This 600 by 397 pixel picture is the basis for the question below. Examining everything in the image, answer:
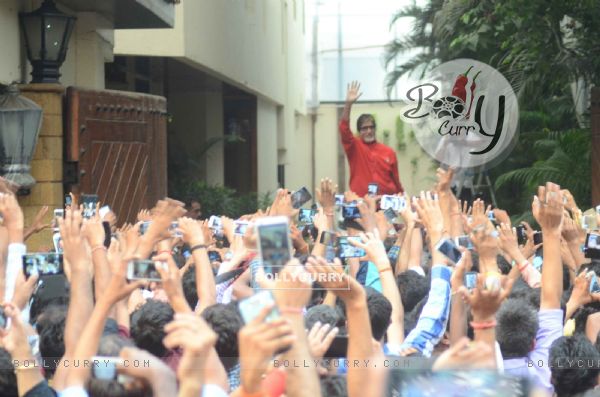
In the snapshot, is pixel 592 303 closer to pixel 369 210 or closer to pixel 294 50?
pixel 369 210

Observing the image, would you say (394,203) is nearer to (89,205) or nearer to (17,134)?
(89,205)

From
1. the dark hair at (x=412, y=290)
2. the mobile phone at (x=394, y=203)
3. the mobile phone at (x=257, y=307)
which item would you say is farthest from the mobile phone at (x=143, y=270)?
the mobile phone at (x=394, y=203)

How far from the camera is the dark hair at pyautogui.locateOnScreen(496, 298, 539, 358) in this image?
4949mm

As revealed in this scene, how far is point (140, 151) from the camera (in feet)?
37.9

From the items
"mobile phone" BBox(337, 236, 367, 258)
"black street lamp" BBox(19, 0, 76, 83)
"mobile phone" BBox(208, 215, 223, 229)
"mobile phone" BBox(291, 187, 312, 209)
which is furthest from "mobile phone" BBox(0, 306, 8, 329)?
"black street lamp" BBox(19, 0, 76, 83)

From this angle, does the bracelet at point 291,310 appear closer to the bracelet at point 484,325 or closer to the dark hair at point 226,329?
the bracelet at point 484,325

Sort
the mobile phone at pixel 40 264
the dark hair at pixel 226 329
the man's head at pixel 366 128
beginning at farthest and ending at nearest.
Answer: the man's head at pixel 366 128 < the mobile phone at pixel 40 264 < the dark hair at pixel 226 329

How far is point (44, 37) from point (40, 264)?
5539 mm

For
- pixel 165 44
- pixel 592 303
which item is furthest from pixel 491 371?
pixel 165 44

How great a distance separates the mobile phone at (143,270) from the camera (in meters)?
4.11

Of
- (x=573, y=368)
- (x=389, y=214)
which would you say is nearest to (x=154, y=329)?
(x=573, y=368)

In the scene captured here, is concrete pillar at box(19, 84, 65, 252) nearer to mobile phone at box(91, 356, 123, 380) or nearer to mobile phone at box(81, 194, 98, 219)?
mobile phone at box(81, 194, 98, 219)

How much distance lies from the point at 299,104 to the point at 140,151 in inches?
841

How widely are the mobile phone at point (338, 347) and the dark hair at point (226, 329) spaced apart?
343mm
